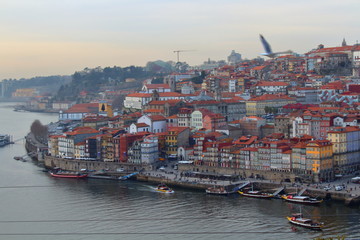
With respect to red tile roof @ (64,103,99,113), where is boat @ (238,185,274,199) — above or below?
below

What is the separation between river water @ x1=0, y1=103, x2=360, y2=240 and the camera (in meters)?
20.0

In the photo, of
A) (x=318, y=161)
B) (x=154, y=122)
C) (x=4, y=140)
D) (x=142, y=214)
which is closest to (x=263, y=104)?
(x=154, y=122)

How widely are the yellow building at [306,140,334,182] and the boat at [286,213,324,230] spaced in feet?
17.8

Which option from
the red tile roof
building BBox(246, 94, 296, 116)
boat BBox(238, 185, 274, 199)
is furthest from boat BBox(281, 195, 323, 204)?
the red tile roof

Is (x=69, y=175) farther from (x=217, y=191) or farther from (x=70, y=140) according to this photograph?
(x=217, y=191)

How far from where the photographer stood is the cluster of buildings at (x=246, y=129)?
27438 mm

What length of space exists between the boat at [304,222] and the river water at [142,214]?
0.19 meters

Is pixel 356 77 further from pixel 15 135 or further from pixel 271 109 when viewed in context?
pixel 15 135

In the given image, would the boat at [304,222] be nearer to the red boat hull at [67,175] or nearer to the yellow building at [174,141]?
the yellow building at [174,141]

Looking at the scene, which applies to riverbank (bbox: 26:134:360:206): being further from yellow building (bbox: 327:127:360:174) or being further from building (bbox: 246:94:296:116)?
building (bbox: 246:94:296:116)

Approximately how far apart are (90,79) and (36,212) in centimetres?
6313

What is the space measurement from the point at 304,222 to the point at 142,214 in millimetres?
4851

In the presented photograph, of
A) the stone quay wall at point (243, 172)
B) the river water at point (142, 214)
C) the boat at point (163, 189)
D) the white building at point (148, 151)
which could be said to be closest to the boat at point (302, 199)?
the river water at point (142, 214)

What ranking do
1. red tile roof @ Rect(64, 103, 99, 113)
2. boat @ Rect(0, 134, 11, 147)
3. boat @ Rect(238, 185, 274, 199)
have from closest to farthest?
boat @ Rect(238, 185, 274, 199), boat @ Rect(0, 134, 11, 147), red tile roof @ Rect(64, 103, 99, 113)
